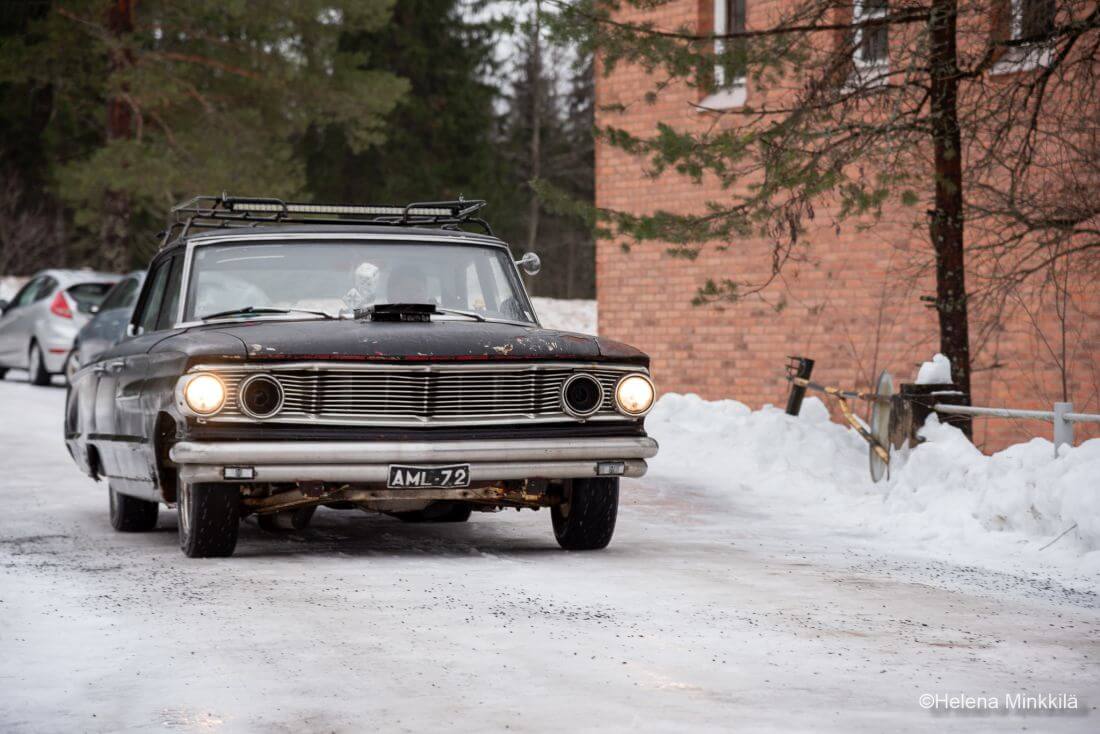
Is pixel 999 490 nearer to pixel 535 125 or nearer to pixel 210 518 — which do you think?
pixel 210 518

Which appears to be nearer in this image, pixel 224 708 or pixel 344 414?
pixel 224 708

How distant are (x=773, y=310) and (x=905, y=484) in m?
6.68

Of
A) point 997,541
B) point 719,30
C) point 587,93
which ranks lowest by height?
point 997,541

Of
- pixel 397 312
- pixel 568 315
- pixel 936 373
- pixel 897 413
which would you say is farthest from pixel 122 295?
pixel 568 315

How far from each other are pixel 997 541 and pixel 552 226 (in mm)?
53760

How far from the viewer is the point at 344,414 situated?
26.4 ft

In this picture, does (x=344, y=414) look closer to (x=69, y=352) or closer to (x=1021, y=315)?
(x=1021, y=315)

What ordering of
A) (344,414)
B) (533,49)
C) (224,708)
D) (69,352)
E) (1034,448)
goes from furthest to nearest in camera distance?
(533,49), (69,352), (1034,448), (344,414), (224,708)

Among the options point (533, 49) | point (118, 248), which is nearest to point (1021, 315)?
point (118, 248)

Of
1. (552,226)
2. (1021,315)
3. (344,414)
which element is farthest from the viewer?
(552,226)

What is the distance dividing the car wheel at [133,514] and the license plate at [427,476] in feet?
8.25

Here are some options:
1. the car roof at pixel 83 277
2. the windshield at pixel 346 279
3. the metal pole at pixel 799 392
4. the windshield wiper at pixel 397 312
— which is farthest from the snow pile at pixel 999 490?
the car roof at pixel 83 277

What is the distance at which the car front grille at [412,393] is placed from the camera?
26.2ft

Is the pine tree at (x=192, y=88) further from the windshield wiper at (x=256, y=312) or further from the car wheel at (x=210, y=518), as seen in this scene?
the car wheel at (x=210, y=518)
